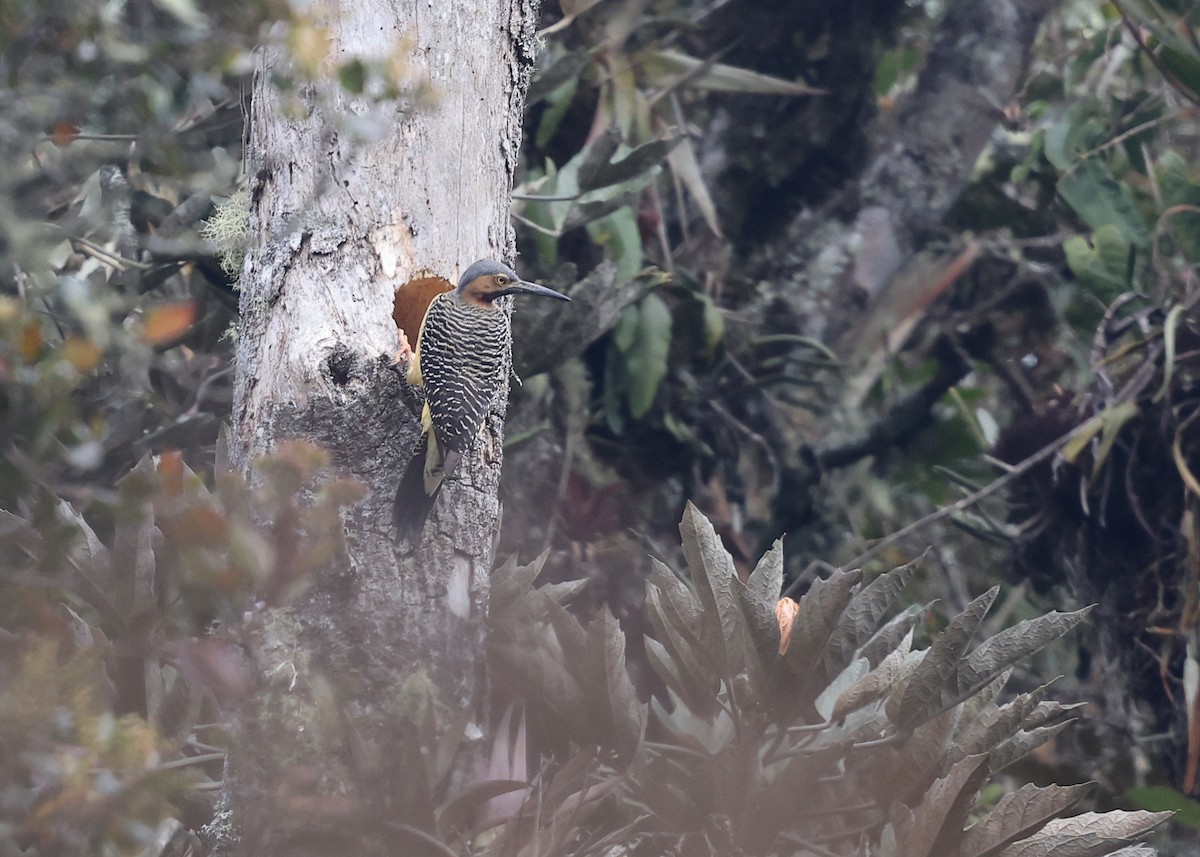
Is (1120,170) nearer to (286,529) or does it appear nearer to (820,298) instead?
(820,298)

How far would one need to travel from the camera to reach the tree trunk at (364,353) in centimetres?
200

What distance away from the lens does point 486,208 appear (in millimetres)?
2570

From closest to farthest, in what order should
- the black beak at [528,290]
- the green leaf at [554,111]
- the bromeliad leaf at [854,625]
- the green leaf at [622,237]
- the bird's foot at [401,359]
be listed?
the bromeliad leaf at [854,625]
the bird's foot at [401,359]
the black beak at [528,290]
the green leaf at [622,237]
the green leaf at [554,111]

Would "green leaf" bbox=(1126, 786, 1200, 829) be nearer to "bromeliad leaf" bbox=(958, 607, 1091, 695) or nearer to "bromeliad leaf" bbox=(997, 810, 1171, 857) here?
"bromeliad leaf" bbox=(997, 810, 1171, 857)

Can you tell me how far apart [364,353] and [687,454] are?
2.63 meters

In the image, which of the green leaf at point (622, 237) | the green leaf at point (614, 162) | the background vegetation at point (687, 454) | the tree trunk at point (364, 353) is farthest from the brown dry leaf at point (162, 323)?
the green leaf at point (622, 237)

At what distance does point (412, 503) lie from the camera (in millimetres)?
2260

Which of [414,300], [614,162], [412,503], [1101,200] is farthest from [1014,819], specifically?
[1101,200]

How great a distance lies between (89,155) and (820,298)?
3527 millimetres

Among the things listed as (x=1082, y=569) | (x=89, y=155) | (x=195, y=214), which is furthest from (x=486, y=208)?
(x=1082, y=569)

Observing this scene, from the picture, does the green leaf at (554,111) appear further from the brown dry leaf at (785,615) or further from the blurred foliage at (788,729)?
the blurred foliage at (788,729)

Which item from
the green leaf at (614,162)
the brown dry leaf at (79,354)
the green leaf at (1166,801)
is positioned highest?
the green leaf at (614,162)

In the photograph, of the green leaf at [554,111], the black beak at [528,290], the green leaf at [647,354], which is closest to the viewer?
the black beak at [528,290]

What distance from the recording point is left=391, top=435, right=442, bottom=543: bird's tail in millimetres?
2242
